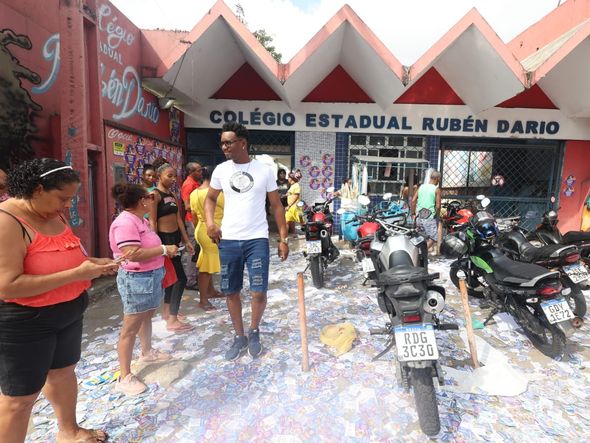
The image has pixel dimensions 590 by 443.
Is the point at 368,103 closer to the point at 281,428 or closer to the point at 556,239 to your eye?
the point at 556,239

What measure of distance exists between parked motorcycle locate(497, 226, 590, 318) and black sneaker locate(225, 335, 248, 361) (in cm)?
310

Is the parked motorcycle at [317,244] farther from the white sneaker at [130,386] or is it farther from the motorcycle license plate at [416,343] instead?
the white sneaker at [130,386]

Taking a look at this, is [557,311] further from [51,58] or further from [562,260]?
[51,58]

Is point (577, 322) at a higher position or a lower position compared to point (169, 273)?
lower

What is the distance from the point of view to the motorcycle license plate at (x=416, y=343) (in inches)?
88.8

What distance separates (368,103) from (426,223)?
3963 mm

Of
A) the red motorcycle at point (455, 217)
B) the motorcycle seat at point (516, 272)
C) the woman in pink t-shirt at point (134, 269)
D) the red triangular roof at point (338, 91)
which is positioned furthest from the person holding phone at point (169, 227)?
the red triangular roof at point (338, 91)

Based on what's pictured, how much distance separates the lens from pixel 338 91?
29.7 feet

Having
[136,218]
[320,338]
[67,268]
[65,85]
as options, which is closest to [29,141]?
[65,85]

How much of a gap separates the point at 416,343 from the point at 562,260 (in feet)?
7.96

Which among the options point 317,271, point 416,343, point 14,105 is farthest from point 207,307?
point 14,105

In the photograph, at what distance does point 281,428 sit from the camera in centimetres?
228

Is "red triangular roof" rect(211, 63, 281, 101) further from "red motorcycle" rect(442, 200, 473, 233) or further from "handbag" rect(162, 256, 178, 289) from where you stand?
"handbag" rect(162, 256, 178, 289)

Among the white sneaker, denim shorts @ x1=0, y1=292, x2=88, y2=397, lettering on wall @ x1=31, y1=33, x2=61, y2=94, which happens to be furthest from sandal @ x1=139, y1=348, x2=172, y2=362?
lettering on wall @ x1=31, y1=33, x2=61, y2=94
